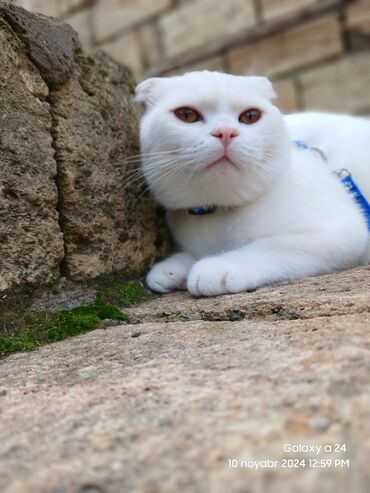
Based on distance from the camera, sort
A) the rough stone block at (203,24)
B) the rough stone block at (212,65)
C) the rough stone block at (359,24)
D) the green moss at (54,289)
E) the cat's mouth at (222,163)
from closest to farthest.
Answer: the green moss at (54,289)
the cat's mouth at (222,163)
the rough stone block at (359,24)
the rough stone block at (203,24)
the rough stone block at (212,65)

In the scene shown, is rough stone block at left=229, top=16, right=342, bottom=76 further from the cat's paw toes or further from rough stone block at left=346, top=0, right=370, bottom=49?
the cat's paw toes

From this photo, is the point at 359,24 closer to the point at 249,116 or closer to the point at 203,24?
the point at 203,24

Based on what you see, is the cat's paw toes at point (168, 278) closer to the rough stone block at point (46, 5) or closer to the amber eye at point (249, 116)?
the amber eye at point (249, 116)

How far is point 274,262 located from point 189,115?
529 mm

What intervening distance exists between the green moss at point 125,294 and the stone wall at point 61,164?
0.06 m

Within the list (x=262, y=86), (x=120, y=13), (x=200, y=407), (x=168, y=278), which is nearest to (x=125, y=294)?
(x=168, y=278)

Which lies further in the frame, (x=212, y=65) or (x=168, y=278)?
(x=212, y=65)

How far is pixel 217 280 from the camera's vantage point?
5.04ft

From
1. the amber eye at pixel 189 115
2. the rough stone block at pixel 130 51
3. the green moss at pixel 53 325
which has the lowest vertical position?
the green moss at pixel 53 325

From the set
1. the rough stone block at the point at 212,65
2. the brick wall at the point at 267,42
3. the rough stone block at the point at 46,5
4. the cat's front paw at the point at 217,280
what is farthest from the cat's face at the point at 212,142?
the rough stone block at the point at 46,5


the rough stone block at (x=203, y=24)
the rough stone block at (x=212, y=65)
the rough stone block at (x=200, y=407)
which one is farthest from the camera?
the rough stone block at (x=212, y=65)

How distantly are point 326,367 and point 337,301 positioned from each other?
389 mm

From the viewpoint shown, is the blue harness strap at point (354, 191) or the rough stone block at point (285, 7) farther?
the rough stone block at point (285, 7)

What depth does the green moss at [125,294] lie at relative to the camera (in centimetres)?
161
